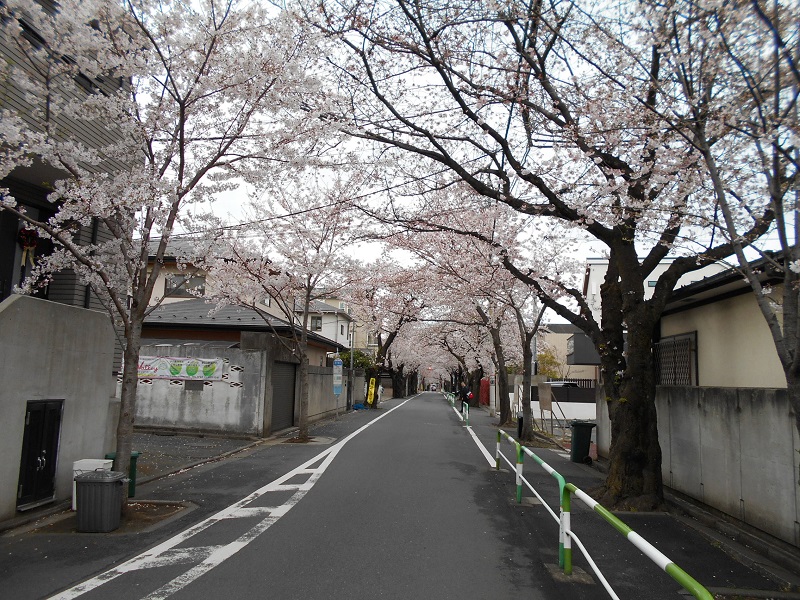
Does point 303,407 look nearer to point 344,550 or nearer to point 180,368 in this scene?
point 180,368

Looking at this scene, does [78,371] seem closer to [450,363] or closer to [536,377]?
[536,377]

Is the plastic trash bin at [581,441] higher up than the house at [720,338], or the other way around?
the house at [720,338]

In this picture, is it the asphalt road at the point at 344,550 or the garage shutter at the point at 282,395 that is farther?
the garage shutter at the point at 282,395

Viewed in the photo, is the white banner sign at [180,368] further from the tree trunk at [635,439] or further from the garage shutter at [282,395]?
the tree trunk at [635,439]

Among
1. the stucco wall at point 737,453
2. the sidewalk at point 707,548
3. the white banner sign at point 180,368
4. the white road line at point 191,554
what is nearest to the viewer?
the white road line at point 191,554

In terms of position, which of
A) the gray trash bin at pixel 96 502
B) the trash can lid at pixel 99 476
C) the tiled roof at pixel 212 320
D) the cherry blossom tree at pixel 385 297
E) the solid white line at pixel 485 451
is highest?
the cherry blossom tree at pixel 385 297

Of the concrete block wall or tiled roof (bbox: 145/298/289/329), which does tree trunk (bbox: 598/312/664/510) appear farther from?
tiled roof (bbox: 145/298/289/329)

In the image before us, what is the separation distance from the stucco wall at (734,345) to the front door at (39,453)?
35.7ft

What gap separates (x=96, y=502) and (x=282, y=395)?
15.8m

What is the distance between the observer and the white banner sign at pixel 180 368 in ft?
65.1

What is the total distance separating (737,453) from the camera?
8516mm

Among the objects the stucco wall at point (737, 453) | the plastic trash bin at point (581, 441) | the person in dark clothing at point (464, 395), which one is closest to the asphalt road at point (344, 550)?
the stucco wall at point (737, 453)

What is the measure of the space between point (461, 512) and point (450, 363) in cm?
6927

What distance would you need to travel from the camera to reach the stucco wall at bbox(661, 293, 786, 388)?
8953mm
